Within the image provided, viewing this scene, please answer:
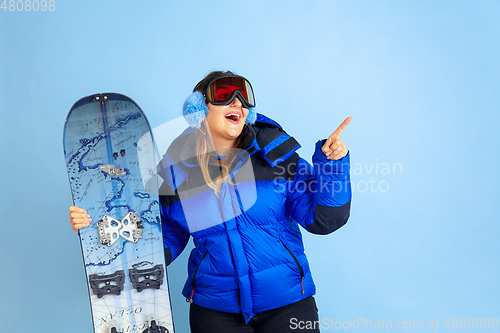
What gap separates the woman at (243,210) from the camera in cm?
163

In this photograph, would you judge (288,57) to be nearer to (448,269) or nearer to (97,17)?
(97,17)

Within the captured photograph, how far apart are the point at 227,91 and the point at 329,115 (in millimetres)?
1085

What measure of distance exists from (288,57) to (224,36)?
0.44 m

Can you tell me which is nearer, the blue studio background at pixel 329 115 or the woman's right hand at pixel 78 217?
the woman's right hand at pixel 78 217

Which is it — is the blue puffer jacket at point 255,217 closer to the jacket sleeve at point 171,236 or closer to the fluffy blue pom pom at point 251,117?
the fluffy blue pom pom at point 251,117

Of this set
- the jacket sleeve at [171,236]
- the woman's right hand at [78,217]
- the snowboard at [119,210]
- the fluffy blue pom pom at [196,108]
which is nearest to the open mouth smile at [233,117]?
the fluffy blue pom pom at [196,108]

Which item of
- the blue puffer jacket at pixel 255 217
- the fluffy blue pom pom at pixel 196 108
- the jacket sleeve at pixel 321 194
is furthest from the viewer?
the fluffy blue pom pom at pixel 196 108

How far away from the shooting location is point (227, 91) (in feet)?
5.62

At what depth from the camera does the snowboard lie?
1.91m

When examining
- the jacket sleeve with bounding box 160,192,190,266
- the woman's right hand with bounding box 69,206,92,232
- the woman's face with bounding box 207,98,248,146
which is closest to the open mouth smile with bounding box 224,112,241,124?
the woman's face with bounding box 207,98,248,146

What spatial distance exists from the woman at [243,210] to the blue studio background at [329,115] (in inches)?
32.3

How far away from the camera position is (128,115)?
1954 mm

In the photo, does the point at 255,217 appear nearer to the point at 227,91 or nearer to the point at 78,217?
the point at 227,91

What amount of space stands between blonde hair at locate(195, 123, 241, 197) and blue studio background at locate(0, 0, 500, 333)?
2.62ft
